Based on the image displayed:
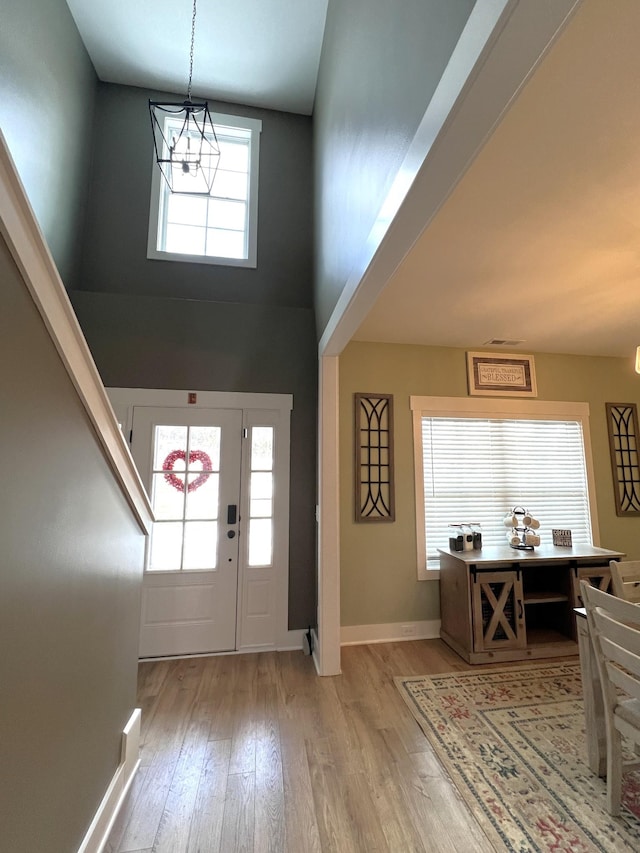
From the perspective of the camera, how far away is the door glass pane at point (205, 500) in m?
3.25

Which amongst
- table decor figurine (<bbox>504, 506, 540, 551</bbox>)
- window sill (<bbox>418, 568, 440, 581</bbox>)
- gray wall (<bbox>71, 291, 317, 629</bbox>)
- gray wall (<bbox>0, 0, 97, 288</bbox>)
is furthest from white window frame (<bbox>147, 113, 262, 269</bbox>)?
table decor figurine (<bbox>504, 506, 540, 551</bbox>)

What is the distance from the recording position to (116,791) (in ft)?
5.46

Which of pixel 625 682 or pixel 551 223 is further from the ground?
pixel 551 223

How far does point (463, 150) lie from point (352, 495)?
2811mm

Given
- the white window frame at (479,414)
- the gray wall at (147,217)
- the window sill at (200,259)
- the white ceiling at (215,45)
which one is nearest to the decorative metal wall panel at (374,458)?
the white window frame at (479,414)

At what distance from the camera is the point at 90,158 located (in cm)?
364

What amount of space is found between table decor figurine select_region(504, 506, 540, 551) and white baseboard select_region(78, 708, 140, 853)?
3049mm

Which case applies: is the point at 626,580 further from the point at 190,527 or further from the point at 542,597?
the point at 190,527

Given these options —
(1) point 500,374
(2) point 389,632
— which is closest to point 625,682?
(2) point 389,632

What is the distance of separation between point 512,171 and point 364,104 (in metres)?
0.84

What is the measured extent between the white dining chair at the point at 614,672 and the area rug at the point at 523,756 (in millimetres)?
152

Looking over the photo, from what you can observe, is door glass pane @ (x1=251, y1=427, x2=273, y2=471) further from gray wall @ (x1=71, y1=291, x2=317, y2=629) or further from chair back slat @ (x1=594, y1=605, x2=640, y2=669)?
chair back slat @ (x1=594, y1=605, x2=640, y2=669)

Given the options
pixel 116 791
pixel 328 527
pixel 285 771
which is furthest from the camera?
pixel 328 527

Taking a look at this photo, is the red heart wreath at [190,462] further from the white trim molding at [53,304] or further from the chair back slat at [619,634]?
the chair back slat at [619,634]
